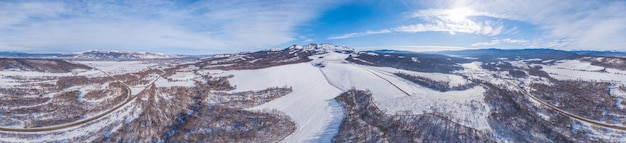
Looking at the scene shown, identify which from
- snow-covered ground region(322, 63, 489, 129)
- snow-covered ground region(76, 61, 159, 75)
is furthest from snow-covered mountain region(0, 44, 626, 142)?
snow-covered ground region(76, 61, 159, 75)

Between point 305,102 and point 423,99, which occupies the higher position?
point 423,99

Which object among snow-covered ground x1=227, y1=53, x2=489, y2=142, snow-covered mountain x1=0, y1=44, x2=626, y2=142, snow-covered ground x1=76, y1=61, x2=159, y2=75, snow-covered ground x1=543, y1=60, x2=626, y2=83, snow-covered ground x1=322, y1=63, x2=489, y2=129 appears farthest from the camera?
snow-covered ground x1=76, y1=61, x2=159, y2=75

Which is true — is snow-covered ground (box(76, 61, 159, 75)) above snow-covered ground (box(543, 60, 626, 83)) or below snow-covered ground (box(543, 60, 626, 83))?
below

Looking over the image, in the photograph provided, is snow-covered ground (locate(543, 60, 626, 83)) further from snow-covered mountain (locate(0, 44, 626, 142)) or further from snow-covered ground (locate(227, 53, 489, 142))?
snow-covered ground (locate(227, 53, 489, 142))

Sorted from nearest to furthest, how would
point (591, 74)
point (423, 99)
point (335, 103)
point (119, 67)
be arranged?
point (423, 99)
point (335, 103)
point (591, 74)
point (119, 67)

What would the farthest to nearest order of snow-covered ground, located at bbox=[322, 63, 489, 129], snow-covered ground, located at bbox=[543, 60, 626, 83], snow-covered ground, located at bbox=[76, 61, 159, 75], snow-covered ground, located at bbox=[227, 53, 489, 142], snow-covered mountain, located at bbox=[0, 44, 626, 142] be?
snow-covered ground, located at bbox=[76, 61, 159, 75] < snow-covered ground, located at bbox=[543, 60, 626, 83] < snow-covered ground, located at bbox=[322, 63, 489, 129] < snow-covered ground, located at bbox=[227, 53, 489, 142] < snow-covered mountain, located at bbox=[0, 44, 626, 142]

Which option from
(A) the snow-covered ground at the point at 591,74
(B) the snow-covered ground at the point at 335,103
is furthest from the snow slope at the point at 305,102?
(A) the snow-covered ground at the point at 591,74

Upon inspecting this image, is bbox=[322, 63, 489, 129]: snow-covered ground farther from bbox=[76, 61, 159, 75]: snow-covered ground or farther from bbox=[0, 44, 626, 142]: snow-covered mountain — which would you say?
bbox=[76, 61, 159, 75]: snow-covered ground

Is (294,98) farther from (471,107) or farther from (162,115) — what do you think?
(471,107)

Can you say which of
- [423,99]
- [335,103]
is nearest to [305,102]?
[335,103]

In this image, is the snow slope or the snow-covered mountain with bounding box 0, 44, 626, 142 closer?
the snow-covered mountain with bounding box 0, 44, 626, 142

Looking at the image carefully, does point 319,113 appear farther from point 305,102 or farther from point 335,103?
point 305,102
